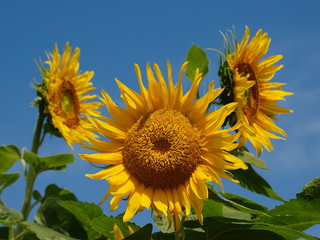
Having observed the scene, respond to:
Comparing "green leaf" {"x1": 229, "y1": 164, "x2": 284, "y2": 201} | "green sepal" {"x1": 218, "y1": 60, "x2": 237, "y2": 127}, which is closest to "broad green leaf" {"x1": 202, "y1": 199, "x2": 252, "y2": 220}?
"green leaf" {"x1": 229, "y1": 164, "x2": 284, "y2": 201}

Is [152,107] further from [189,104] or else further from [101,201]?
[101,201]

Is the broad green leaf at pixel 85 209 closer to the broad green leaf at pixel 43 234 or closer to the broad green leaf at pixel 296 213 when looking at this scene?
the broad green leaf at pixel 43 234

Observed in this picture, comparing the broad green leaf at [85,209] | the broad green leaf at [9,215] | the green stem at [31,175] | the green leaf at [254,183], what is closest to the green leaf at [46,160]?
the green stem at [31,175]

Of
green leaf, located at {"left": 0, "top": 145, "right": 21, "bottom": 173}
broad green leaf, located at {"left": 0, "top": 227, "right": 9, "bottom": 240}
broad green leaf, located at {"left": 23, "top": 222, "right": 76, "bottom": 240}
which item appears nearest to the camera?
broad green leaf, located at {"left": 23, "top": 222, "right": 76, "bottom": 240}

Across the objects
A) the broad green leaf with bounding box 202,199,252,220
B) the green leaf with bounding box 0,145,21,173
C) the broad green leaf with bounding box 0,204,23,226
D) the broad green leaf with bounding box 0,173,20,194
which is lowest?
the broad green leaf with bounding box 202,199,252,220

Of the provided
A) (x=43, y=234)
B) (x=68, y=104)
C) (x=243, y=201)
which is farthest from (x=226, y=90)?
(x=68, y=104)

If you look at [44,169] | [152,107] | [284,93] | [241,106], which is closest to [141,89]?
[152,107]

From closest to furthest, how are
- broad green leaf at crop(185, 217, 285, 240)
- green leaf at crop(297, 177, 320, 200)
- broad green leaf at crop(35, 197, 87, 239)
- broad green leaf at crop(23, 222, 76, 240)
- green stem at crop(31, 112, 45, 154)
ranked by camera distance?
broad green leaf at crop(185, 217, 285, 240), green leaf at crop(297, 177, 320, 200), broad green leaf at crop(23, 222, 76, 240), broad green leaf at crop(35, 197, 87, 239), green stem at crop(31, 112, 45, 154)

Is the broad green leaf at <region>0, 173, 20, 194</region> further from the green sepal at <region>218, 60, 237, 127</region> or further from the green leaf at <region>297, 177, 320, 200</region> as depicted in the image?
the green leaf at <region>297, 177, 320, 200</region>
